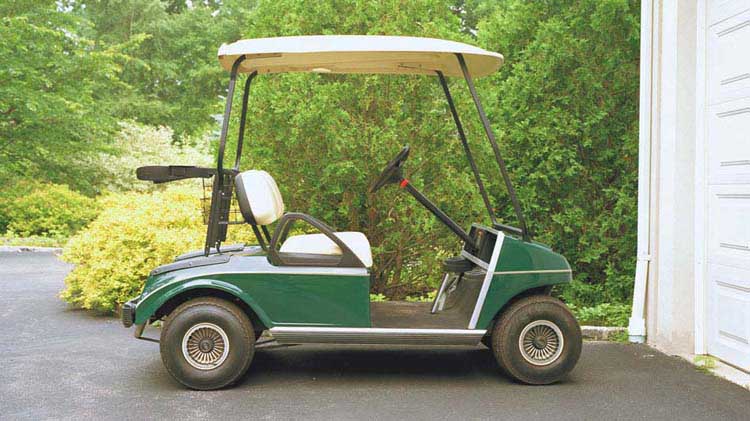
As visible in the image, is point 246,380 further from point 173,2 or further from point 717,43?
point 173,2

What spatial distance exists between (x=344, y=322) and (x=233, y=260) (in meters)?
0.72

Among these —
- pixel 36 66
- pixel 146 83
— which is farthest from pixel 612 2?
pixel 146 83

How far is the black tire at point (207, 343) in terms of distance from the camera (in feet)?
13.4

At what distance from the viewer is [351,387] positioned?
425 centimetres

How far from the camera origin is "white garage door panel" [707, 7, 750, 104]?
441 cm

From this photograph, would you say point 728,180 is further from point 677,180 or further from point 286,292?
point 286,292

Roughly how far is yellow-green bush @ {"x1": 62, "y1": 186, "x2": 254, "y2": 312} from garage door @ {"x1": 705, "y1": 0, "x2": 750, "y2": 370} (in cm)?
389

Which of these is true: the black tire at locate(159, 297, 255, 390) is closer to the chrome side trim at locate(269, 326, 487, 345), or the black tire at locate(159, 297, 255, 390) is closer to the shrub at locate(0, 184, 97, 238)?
the chrome side trim at locate(269, 326, 487, 345)

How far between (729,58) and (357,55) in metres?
2.28

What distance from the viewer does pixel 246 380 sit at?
4383 mm

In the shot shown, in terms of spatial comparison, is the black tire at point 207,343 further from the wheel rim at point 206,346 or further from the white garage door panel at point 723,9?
the white garage door panel at point 723,9

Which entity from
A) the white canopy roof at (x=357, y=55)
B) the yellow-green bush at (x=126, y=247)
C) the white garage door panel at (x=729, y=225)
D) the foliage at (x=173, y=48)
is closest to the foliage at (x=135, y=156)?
the foliage at (x=173, y=48)

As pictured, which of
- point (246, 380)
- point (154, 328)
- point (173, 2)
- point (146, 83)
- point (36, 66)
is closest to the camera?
point (246, 380)

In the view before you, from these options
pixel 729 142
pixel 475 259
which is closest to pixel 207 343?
pixel 475 259
